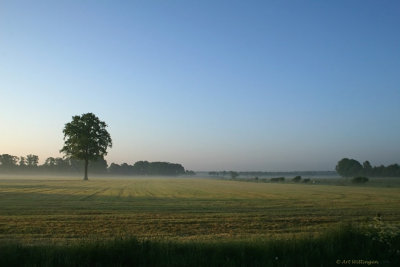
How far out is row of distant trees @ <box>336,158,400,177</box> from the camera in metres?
179

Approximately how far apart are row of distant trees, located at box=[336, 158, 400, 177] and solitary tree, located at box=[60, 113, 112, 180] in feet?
484

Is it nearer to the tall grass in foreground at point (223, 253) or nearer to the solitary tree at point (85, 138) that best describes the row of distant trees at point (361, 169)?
the solitary tree at point (85, 138)

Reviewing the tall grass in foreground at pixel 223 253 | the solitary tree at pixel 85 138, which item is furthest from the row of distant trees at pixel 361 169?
the tall grass in foreground at pixel 223 253

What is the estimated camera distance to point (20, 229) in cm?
A: 1449

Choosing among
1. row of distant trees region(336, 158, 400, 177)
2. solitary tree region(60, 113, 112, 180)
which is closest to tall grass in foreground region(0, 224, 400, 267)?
solitary tree region(60, 113, 112, 180)

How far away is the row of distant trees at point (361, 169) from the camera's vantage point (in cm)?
17920

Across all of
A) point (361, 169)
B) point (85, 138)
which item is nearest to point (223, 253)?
point (85, 138)

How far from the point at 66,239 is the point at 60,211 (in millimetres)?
9258

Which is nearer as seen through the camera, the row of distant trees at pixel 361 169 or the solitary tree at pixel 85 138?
the solitary tree at pixel 85 138

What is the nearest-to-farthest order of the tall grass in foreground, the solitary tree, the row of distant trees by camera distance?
the tall grass in foreground < the solitary tree < the row of distant trees

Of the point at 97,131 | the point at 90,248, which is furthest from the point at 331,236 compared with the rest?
the point at 97,131

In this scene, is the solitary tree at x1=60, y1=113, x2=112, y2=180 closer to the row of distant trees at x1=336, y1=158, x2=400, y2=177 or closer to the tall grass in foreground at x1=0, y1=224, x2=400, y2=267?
the tall grass in foreground at x1=0, y1=224, x2=400, y2=267

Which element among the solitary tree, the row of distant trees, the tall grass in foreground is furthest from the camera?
the row of distant trees

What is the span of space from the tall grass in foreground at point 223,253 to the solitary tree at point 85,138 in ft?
237
